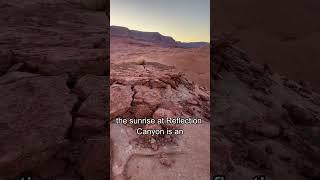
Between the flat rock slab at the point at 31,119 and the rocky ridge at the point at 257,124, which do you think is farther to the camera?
the rocky ridge at the point at 257,124

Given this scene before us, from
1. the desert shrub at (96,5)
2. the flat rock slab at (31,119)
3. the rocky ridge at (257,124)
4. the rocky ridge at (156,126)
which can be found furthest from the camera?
the desert shrub at (96,5)

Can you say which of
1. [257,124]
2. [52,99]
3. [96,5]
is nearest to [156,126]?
[52,99]

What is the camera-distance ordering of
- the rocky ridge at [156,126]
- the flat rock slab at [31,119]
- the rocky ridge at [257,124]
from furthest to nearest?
1. the rocky ridge at [257,124]
2. the rocky ridge at [156,126]
3. the flat rock slab at [31,119]

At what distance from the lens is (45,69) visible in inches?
142

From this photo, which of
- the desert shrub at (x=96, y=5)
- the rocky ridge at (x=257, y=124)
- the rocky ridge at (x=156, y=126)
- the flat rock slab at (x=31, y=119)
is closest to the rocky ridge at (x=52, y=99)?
the flat rock slab at (x=31, y=119)

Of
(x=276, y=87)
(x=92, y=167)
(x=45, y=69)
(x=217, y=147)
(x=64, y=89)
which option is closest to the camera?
(x=92, y=167)

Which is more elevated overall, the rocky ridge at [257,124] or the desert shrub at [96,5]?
the desert shrub at [96,5]

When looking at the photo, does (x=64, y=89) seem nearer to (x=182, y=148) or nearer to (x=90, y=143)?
(x=90, y=143)

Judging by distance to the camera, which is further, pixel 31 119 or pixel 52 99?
pixel 52 99

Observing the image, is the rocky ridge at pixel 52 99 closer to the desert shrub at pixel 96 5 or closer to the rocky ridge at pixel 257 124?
the desert shrub at pixel 96 5

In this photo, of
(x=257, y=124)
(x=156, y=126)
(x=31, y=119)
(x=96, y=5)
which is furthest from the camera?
(x=96, y=5)

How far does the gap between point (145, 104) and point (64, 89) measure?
0.79m

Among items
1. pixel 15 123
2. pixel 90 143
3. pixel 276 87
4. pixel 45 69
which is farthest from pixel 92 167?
pixel 276 87

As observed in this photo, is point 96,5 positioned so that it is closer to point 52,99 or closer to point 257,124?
point 52,99
